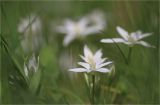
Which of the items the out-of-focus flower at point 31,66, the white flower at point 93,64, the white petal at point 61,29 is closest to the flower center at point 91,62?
the white flower at point 93,64

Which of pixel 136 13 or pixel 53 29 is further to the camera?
pixel 53 29

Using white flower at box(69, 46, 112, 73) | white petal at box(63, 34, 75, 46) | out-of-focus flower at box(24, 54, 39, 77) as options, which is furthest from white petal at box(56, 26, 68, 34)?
out-of-focus flower at box(24, 54, 39, 77)

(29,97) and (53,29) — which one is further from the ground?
(53,29)

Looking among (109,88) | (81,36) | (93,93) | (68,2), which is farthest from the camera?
(68,2)

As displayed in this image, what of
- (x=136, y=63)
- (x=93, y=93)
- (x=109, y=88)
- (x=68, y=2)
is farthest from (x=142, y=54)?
(x=68, y=2)

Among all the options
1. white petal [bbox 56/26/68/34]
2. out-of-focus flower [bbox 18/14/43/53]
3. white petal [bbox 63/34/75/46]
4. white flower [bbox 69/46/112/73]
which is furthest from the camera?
white petal [bbox 56/26/68/34]

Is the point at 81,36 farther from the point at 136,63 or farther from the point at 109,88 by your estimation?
the point at 109,88

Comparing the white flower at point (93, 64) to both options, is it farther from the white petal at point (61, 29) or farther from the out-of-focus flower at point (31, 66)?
the white petal at point (61, 29)

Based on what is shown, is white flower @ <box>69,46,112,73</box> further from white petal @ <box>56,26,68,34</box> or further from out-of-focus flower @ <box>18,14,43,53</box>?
white petal @ <box>56,26,68,34</box>

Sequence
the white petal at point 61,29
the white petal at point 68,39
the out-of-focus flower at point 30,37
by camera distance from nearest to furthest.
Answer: the out-of-focus flower at point 30,37 < the white petal at point 68,39 < the white petal at point 61,29
